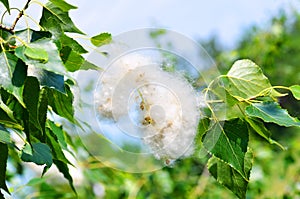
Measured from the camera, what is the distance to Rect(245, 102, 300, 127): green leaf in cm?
46

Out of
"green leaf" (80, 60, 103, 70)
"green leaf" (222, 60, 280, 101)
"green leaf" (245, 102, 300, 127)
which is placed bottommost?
"green leaf" (245, 102, 300, 127)

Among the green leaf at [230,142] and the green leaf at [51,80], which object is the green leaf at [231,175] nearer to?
the green leaf at [230,142]

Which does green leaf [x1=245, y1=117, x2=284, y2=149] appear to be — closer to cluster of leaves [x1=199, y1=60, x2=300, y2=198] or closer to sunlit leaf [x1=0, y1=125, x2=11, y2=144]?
cluster of leaves [x1=199, y1=60, x2=300, y2=198]

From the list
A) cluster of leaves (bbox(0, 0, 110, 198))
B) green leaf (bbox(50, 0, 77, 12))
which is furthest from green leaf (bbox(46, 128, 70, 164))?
green leaf (bbox(50, 0, 77, 12))

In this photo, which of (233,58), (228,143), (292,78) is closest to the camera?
(228,143)

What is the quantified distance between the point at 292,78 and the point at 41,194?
2.35 metres

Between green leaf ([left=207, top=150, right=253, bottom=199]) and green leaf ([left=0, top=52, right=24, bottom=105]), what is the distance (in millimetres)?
196

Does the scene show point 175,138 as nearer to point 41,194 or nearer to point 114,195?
point 41,194

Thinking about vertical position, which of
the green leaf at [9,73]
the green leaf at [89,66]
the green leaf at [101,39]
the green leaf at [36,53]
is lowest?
the green leaf at [89,66]

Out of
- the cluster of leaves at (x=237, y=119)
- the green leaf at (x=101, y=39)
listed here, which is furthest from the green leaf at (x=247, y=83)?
the green leaf at (x=101, y=39)

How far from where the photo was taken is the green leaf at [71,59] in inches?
18.3

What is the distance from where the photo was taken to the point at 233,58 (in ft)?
8.92

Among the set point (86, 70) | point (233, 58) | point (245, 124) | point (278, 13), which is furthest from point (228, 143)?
point (278, 13)

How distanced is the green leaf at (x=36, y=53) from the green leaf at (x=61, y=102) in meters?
0.10
